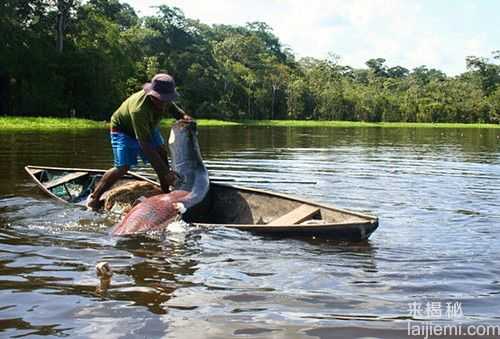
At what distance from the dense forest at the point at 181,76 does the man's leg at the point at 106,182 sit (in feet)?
130

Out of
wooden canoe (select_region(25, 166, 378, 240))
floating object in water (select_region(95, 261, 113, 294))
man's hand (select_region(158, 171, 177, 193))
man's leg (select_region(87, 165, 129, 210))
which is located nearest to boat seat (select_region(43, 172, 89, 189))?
wooden canoe (select_region(25, 166, 378, 240))

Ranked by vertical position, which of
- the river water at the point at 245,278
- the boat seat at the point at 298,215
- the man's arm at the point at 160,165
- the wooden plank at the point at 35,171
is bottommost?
the river water at the point at 245,278

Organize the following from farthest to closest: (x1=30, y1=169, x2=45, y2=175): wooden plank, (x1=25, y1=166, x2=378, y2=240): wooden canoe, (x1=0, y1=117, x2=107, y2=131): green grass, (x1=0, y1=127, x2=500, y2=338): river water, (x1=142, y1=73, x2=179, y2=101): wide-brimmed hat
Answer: (x1=0, y1=117, x2=107, y2=131): green grass → (x1=30, y1=169, x2=45, y2=175): wooden plank → (x1=142, y1=73, x2=179, y2=101): wide-brimmed hat → (x1=25, y1=166, x2=378, y2=240): wooden canoe → (x1=0, y1=127, x2=500, y2=338): river water

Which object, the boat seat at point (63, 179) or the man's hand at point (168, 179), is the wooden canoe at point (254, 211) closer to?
the boat seat at point (63, 179)

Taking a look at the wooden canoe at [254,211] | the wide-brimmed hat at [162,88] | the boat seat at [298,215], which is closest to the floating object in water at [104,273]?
the wooden canoe at [254,211]

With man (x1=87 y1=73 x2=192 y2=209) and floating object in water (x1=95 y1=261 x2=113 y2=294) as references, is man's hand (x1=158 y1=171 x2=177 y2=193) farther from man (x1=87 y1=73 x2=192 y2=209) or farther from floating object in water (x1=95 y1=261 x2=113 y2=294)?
floating object in water (x1=95 y1=261 x2=113 y2=294)

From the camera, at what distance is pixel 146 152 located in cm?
799

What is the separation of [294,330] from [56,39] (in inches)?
1980

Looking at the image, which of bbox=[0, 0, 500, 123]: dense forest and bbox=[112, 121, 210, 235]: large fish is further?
bbox=[0, 0, 500, 123]: dense forest

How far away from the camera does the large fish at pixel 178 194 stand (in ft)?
24.2

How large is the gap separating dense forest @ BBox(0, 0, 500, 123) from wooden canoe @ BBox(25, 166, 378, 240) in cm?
3818

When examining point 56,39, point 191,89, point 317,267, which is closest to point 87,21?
point 56,39

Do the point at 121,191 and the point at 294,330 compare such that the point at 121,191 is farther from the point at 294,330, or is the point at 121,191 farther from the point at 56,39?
the point at 56,39

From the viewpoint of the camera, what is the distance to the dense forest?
4738cm
